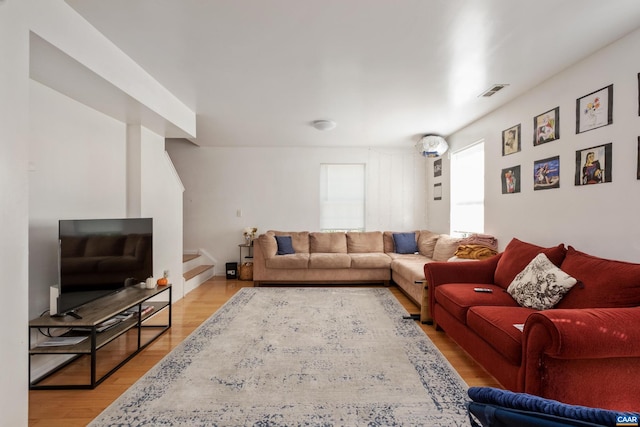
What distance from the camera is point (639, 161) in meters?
2.04

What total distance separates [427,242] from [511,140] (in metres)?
2.20

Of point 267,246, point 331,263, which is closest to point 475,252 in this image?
point 331,263

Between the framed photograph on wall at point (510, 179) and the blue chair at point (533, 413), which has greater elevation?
the framed photograph on wall at point (510, 179)

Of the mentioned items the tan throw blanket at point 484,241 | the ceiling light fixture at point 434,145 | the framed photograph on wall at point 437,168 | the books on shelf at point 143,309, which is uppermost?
the ceiling light fixture at point 434,145

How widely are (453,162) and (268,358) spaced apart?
160 inches

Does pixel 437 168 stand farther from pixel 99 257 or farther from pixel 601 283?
pixel 99 257

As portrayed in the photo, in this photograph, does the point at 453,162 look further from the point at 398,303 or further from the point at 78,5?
the point at 78,5

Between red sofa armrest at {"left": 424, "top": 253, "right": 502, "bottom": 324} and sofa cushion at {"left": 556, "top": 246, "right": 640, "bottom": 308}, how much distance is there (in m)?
0.87

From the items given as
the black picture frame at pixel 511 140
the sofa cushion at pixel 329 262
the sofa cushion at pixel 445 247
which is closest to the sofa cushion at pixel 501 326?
the black picture frame at pixel 511 140

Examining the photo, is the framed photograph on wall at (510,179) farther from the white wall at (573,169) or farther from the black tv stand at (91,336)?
the black tv stand at (91,336)

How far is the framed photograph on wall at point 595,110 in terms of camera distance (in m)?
2.26

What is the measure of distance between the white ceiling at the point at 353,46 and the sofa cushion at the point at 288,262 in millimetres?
2302

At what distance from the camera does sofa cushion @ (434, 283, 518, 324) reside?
2461 millimetres

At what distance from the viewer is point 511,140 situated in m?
3.41
